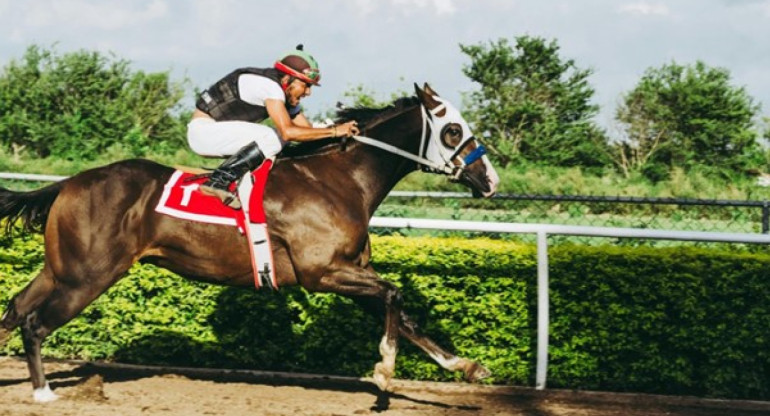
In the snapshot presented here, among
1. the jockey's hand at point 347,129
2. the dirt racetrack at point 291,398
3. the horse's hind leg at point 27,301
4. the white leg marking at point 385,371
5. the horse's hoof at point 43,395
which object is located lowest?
the dirt racetrack at point 291,398

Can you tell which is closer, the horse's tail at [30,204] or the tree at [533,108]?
the horse's tail at [30,204]

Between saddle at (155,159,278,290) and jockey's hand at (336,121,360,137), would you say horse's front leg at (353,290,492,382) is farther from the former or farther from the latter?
jockey's hand at (336,121,360,137)

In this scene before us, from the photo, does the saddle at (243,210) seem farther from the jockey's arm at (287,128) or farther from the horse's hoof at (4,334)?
the horse's hoof at (4,334)

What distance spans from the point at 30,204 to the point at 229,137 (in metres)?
1.31

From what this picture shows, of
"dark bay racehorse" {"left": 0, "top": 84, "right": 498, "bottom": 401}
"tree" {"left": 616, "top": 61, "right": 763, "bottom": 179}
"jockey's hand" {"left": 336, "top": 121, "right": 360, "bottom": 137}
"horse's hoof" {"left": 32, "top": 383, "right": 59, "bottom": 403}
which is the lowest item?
"horse's hoof" {"left": 32, "top": 383, "right": 59, "bottom": 403}

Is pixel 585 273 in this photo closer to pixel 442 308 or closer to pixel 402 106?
pixel 442 308

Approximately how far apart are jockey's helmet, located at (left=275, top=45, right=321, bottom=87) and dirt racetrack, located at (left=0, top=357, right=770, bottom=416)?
202 cm

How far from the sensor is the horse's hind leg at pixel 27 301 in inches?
214

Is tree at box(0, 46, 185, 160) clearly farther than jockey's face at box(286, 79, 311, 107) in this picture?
Yes

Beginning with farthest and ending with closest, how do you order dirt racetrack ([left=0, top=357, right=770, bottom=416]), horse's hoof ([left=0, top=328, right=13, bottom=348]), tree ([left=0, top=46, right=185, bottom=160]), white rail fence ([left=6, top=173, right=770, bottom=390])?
tree ([left=0, top=46, right=185, bottom=160]) → white rail fence ([left=6, top=173, right=770, bottom=390]) → horse's hoof ([left=0, top=328, right=13, bottom=348]) → dirt racetrack ([left=0, top=357, right=770, bottom=416])

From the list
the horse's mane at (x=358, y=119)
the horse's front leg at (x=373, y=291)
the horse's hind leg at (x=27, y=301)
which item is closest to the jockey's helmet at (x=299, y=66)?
the horse's mane at (x=358, y=119)

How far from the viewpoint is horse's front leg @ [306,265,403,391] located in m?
5.07

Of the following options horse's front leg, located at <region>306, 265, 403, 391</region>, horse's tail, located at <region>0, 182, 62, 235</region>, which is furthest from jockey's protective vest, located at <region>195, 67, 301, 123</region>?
horse's front leg, located at <region>306, 265, 403, 391</region>

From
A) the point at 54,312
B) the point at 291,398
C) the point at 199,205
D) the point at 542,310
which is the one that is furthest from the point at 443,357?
the point at 54,312
